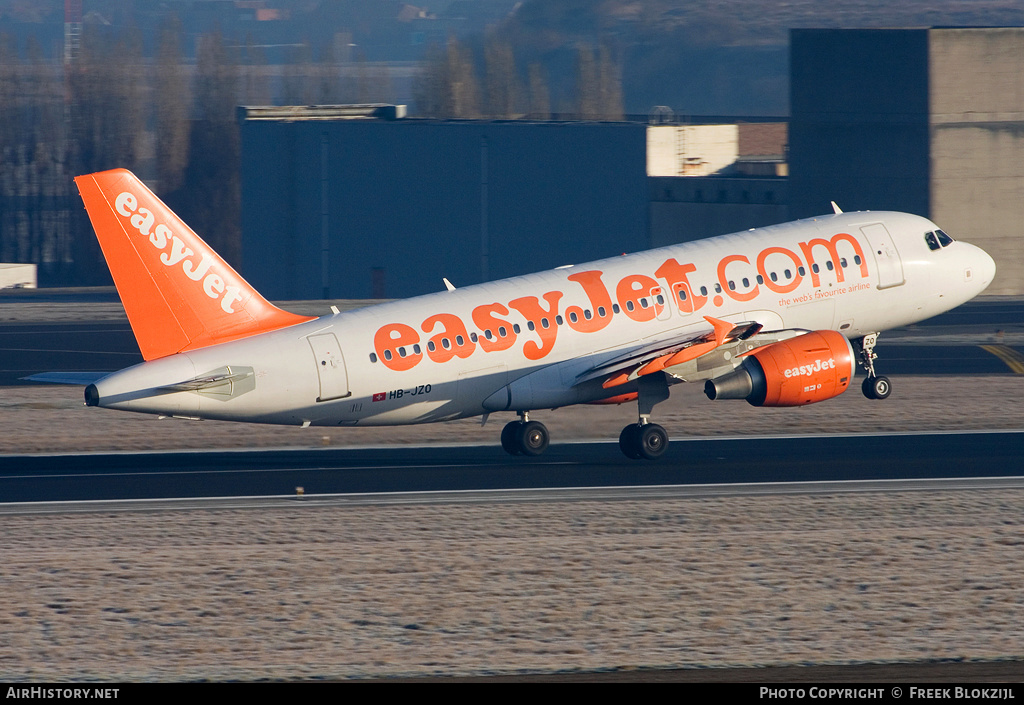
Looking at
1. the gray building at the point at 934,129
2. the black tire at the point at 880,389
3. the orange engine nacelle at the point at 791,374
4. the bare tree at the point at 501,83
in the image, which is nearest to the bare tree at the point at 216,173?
the bare tree at the point at 501,83

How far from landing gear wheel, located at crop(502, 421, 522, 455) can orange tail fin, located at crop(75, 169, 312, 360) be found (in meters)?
7.79

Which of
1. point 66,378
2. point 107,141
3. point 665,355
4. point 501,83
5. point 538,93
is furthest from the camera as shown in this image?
point 538,93

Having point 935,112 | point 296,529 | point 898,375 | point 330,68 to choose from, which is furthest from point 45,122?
point 296,529

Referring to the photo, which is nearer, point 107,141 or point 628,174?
point 628,174

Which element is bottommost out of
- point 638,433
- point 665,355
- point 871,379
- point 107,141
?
point 638,433

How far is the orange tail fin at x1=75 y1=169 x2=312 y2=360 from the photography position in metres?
29.0

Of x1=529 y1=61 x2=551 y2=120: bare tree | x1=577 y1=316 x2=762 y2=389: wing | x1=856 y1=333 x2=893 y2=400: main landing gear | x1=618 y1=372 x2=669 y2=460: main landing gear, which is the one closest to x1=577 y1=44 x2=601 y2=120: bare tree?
x1=529 y1=61 x2=551 y2=120: bare tree

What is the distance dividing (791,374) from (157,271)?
15.2 meters

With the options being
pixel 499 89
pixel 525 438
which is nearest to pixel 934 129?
pixel 525 438

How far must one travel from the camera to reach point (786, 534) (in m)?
24.7

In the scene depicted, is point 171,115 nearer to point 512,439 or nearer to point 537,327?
point 512,439

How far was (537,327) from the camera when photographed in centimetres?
3306

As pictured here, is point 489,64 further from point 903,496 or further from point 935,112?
point 903,496
